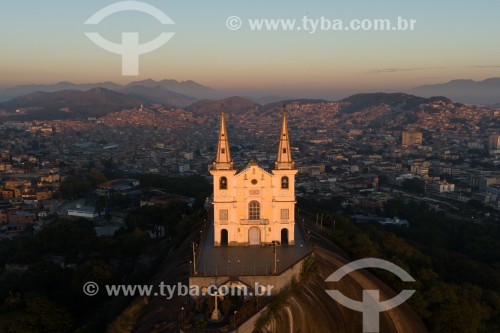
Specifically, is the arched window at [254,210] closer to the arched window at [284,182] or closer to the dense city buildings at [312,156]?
the arched window at [284,182]

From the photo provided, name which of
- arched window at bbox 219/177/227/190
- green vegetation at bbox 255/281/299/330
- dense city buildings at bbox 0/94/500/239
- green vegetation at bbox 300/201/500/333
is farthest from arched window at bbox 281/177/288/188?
green vegetation at bbox 300/201/500/333

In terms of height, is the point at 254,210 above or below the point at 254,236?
above

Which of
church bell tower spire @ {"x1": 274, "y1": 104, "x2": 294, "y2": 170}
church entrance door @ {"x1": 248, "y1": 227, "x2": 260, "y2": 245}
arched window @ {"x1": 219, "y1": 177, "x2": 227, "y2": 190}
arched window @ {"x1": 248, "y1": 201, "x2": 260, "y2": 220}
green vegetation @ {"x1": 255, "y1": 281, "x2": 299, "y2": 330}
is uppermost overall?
church bell tower spire @ {"x1": 274, "y1": 104, "x2": 294, "y2": 170}

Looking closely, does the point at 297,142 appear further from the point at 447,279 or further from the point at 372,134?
the point at 447,279

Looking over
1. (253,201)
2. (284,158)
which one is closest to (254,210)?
(253,201)

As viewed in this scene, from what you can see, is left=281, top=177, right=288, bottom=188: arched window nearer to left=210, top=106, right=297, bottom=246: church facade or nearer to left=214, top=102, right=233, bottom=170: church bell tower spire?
left=210, top=106, right=297, bottom=246: church facade

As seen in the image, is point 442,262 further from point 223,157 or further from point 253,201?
point 223,157

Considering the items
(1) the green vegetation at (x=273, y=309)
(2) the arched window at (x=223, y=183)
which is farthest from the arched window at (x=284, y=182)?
(1) the green vegetation at (x=273, y=309)
